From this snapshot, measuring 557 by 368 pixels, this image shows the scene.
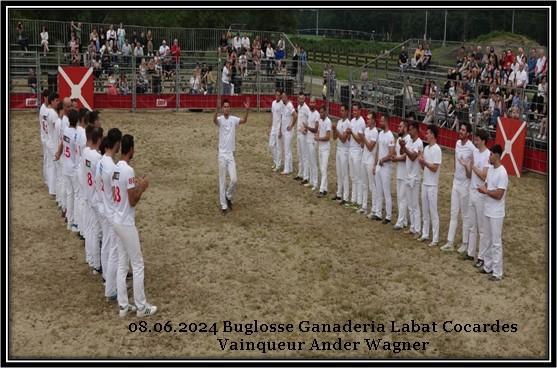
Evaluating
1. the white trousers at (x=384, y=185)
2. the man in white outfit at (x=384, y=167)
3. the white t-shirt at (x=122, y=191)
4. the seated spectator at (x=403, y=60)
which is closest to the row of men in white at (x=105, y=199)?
the white t-shirt at (x=122, y=191)

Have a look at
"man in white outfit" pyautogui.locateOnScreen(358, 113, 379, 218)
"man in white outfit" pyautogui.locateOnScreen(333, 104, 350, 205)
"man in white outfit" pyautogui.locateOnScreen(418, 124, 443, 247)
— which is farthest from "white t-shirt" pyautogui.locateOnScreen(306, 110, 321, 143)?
"man in white outfit" pyautogui.locateOnScreen(418, 124, 443, 247)

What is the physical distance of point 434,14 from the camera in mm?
57562

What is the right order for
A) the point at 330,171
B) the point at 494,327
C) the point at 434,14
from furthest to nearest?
the point at 434,14 < the point at 330,171 < the point at 494,327

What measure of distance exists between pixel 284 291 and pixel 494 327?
319 cm

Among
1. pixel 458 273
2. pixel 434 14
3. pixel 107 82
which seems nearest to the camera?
pixel 458 273

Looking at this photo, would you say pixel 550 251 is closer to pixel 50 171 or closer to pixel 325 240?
pixel 325 240

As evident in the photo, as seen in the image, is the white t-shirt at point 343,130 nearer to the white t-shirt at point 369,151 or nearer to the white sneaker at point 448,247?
the white t-shirt at point 369,151

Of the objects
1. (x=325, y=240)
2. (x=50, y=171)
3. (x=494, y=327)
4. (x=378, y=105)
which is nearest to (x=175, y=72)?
(x=378, y=105)

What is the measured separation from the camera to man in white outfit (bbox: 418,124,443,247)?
12453 millimetres

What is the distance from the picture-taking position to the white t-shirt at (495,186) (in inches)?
425

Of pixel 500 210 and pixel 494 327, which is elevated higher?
pixel 500 210

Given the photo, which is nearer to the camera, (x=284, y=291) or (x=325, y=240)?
(x=284, y=291)

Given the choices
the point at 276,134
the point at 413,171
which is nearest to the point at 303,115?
the point at 276,134

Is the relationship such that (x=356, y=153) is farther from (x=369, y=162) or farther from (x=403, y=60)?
(x=403, y=60)
